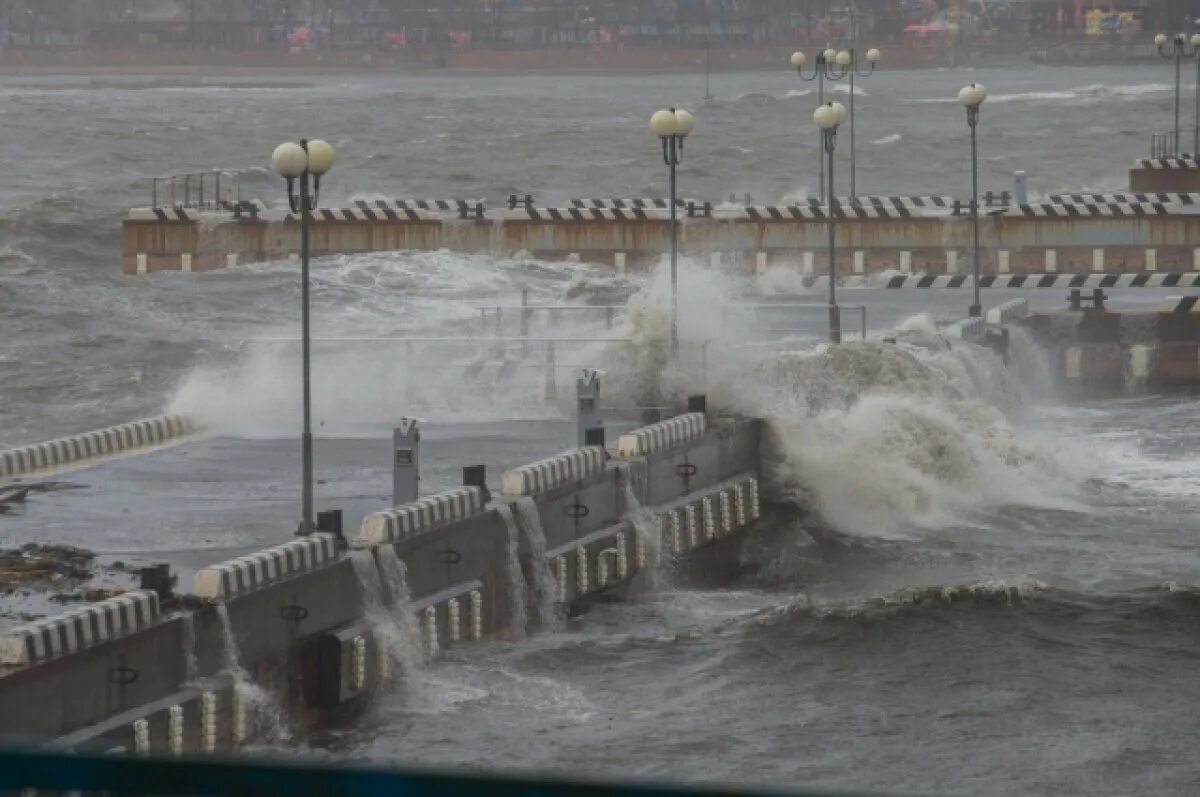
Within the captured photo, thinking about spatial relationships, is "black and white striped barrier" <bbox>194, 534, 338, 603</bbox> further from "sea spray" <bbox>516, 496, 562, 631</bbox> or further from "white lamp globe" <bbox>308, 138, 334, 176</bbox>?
"sea spray" <bbox>516, 496, 562, 631</bbox>

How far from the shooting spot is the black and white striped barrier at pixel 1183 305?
4512cm

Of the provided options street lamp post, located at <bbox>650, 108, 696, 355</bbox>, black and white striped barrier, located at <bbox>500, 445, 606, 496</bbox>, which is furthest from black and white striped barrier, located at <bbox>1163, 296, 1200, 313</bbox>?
black and white striped barrier, located at <bbox>500, 445, 606, 496</bbox>

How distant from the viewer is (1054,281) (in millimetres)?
49594

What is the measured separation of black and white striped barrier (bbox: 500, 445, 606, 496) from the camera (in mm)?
24719

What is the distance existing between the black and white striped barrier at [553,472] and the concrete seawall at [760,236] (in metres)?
27.9

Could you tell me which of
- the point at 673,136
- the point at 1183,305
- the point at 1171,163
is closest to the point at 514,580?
the point at 673,136

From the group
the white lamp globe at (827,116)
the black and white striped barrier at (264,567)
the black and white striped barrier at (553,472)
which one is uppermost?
the white lamp globe at (827,116)

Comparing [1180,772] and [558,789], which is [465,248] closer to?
[1180,772]

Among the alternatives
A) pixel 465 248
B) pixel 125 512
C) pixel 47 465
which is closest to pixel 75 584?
pixel 125 512

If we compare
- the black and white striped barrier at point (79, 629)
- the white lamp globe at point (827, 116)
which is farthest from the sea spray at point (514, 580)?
the white lamp globe at point (827, 116)

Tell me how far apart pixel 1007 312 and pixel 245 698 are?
26.5 metres

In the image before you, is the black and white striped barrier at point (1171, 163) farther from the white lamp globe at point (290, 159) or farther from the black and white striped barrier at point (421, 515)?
the white lamp globe at point (290, 159)

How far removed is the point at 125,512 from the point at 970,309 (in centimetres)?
2154

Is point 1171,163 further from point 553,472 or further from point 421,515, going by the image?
point 421,515
